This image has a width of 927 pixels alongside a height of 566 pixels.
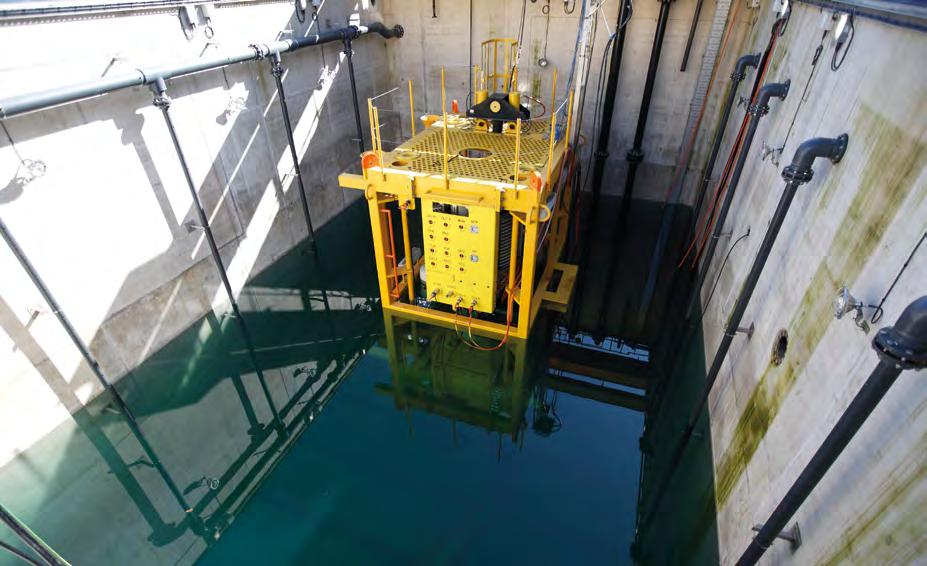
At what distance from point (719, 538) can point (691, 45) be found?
9215 millimetres

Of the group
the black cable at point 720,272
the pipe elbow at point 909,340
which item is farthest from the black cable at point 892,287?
the black cable at point 720,272

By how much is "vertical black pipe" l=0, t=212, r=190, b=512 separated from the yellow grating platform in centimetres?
402

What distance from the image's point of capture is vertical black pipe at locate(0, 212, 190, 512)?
4.93m

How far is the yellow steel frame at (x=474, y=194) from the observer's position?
225 inches

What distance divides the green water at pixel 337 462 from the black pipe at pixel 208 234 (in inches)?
2.9

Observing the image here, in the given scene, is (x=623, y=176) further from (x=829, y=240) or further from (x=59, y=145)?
(x=59, y=145)

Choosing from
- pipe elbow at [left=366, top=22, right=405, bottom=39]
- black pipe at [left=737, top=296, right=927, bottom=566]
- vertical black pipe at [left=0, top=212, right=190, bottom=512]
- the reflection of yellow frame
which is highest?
pipe elbow at [left=366, top=22, right=405, bottom=39]

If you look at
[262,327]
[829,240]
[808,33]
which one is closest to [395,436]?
[262,327]

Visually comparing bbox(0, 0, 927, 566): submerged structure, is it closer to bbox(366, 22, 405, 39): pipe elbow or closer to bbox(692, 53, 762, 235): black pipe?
bbox(692, 53, 762, 235): black pipe

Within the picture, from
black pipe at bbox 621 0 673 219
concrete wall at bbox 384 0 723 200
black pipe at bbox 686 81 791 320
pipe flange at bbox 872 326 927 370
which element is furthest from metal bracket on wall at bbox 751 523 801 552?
concrete wall at bbox 384 0 723 200

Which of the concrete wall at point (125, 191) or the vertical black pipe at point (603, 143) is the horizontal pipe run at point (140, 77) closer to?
the concrete wall at point (125, 191)

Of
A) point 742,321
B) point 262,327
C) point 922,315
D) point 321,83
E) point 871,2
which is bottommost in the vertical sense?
point 262,327

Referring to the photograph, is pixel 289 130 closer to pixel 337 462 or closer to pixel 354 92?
pixel 354 92

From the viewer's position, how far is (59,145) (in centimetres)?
535
